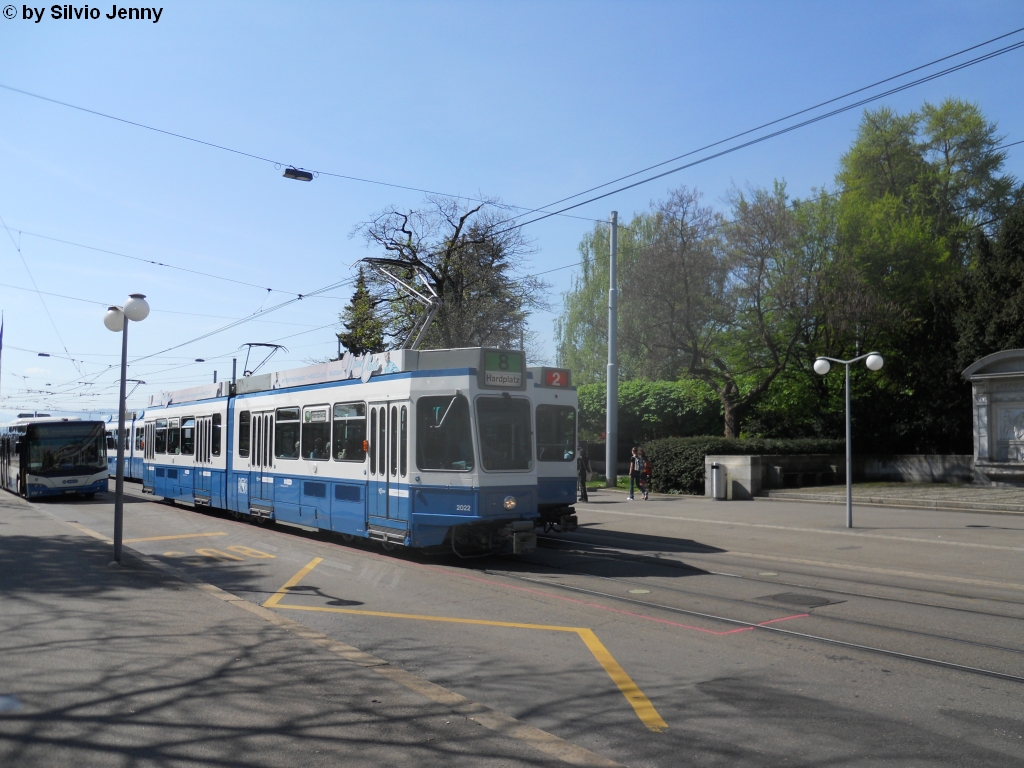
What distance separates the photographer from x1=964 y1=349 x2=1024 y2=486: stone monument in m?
26.7

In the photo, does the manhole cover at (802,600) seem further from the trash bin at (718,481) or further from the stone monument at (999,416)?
the stone monument at (999,416)

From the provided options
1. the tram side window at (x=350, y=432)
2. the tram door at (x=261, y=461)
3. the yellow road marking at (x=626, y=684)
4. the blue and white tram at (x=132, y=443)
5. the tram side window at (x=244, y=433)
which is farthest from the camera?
the blue and white tram at (x=132, y=443)

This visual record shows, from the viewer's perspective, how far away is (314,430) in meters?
15.7

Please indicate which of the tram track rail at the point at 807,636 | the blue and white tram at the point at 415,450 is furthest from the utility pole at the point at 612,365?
the tram track rail at the point at 807,636

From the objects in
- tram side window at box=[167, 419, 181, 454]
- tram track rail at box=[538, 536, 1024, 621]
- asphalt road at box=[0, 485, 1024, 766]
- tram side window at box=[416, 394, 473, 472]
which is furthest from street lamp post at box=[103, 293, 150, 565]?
tram side window at box=[167, 419, 181, 454]

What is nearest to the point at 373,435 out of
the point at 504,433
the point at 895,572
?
the point at 504,433

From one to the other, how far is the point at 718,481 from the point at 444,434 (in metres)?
16.4

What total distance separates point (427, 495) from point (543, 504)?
279cm

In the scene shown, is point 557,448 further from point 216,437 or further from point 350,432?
point 216,437

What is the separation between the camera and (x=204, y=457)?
2145cm

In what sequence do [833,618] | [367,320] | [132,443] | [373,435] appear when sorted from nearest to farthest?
[833,618] < [373,435] < [132,443] < [367,320]

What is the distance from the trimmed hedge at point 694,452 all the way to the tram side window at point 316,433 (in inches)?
638

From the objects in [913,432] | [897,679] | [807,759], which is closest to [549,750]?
[807,759]

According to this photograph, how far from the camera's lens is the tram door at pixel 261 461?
17.5 meters
